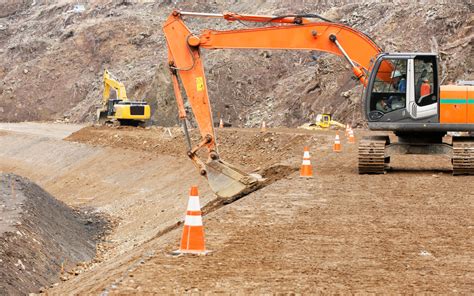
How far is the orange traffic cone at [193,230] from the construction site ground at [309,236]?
19 centimetres

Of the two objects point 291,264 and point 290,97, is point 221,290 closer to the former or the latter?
point 291,264

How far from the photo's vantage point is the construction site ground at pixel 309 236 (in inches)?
339

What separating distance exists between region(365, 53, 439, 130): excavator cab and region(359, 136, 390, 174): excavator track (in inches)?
16.0

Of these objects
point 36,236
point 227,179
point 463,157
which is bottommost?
point 36,236

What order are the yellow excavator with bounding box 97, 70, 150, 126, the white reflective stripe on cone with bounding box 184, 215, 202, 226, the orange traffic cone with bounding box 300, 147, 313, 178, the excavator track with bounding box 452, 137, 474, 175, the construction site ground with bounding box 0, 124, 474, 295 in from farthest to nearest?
the yellow excavator with bounding box 97, 70, 150, 126 < the orange traffic cone with bounding box 300, 147, 313, 178 < the excavator track with bounding box 452, 137, 474, 175 < the white reflective stripe on cone with bounding box 184, 215, 202, 226 < the construction site ground with bounding box 0, 124, 474, 295

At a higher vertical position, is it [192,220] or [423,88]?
[423,88]

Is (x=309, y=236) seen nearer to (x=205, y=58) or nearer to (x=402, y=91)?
(x=402, y=91)

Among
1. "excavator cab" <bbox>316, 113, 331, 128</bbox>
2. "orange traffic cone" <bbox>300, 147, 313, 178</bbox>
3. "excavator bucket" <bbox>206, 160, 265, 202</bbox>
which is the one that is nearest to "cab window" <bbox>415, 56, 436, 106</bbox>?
"orange traffic cone" <bbox>300, 147, 313, 178</bbox>

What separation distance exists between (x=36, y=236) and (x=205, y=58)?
53.2m

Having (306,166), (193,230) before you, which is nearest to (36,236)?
(306,166)

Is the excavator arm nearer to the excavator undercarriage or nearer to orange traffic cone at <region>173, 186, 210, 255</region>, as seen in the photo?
the excavator undercarriage

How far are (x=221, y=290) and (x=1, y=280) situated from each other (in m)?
→ 7.03

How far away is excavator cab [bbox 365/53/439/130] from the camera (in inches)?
766

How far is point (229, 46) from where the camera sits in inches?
767
